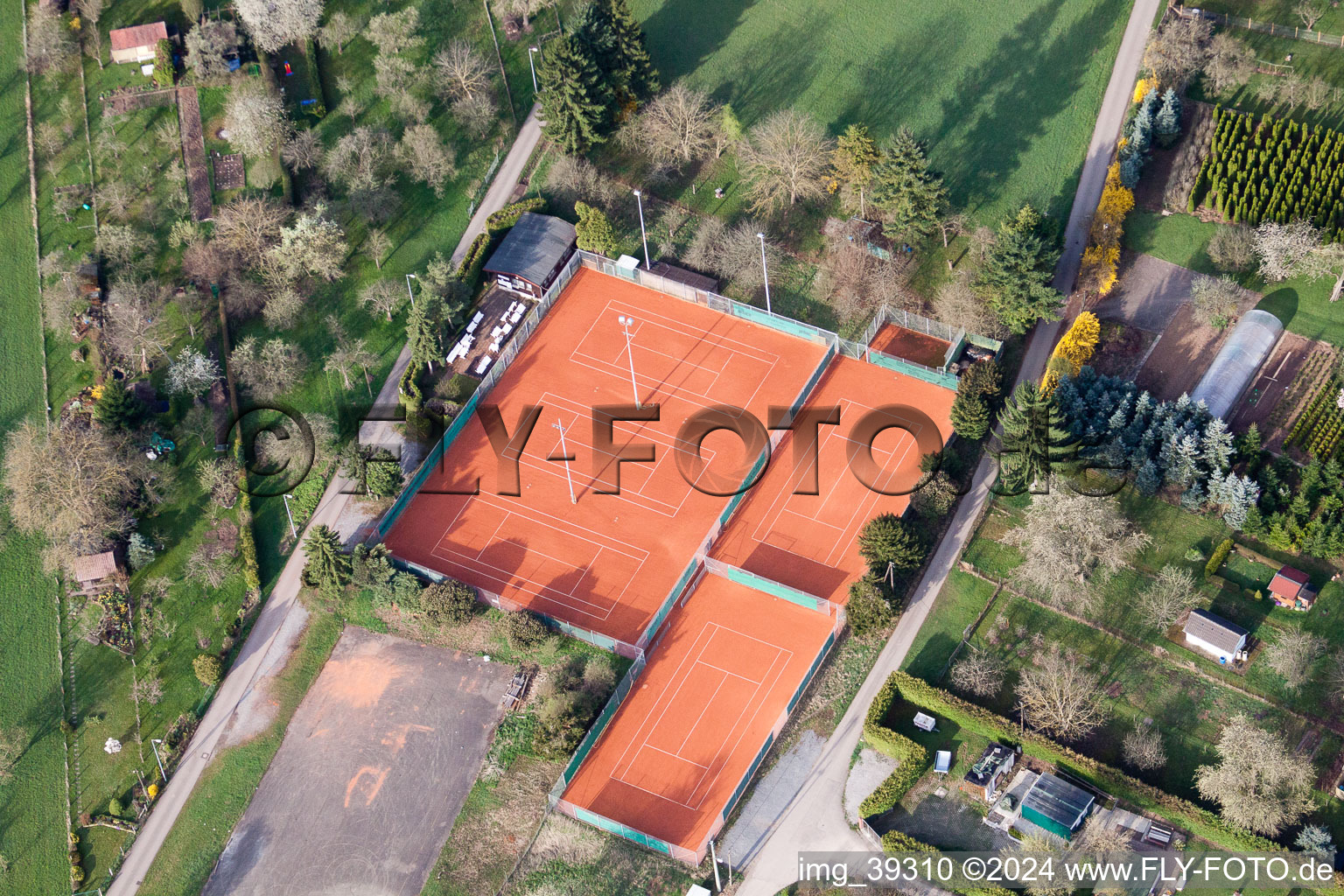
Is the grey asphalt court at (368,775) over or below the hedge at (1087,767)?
below

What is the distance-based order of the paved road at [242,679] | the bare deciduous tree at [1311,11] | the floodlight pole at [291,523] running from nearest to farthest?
1. the paved road at [242,679]
2. the floodlight pole at [291,523]
3. the bare deciduous tree at [1311,11]

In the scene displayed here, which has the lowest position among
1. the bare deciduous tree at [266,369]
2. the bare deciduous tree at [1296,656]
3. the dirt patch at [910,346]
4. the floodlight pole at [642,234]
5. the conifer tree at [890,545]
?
the bare deciduous tree at [1296,656]

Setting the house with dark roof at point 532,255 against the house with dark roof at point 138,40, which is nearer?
the house with dark roof at point 532,255

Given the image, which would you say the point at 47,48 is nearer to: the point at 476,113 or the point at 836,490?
the point at 476,113

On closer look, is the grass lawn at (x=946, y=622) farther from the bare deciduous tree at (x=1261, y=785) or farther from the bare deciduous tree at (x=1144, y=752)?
the bare deciduous tree at (x=1261, y=785)

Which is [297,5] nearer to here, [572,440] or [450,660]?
[572,440]

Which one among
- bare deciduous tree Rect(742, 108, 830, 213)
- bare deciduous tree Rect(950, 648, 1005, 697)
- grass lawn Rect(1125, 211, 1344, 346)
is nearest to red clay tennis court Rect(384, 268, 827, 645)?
→ bare deciduous tree Rect(742, 108, 830, 213)

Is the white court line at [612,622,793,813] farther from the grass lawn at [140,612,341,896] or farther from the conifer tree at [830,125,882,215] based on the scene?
the conifer tree at [830,125,882,215]

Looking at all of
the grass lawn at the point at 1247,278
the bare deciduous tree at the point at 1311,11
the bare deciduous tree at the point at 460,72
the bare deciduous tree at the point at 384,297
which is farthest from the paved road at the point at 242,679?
the bare deciduous tree at the point at 1311,11

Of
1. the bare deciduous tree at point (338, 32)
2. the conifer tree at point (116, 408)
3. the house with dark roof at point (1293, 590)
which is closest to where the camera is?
the house with dark roof at point (1293, 590)
